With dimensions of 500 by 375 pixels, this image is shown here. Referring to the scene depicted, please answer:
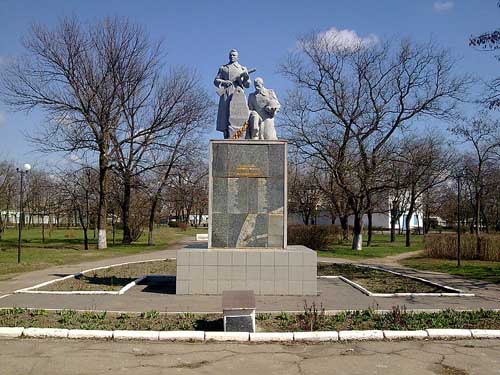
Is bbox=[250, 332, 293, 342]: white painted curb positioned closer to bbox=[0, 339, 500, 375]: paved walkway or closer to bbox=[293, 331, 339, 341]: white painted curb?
bbox=[293, 331, 339, 341]: white painted curb

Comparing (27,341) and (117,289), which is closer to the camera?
(27,341)

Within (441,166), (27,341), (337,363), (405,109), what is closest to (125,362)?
(27,341)

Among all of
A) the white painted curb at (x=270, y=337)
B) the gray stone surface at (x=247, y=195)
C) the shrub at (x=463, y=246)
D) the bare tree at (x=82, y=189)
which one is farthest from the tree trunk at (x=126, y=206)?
the white painted curb at (x=270, y=337)

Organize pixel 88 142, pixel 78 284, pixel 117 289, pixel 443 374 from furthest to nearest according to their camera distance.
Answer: pixel 88 142, pixel 78 284, pixel 117 289, pixel 443 374

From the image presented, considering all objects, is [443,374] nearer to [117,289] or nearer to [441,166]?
[117,289]

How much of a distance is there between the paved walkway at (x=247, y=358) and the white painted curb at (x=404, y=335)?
18cm

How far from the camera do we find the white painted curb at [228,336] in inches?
283

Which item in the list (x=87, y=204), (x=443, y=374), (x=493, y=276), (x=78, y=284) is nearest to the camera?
(x=443, y=374)

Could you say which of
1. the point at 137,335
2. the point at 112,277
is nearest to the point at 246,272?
the point at 137,335

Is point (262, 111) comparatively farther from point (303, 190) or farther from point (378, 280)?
point (303, 190)

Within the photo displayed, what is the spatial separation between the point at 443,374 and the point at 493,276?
12.6 m

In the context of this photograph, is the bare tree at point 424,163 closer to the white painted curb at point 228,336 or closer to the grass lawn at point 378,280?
the grass lawn at point 378,280

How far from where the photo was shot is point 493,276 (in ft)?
55.4

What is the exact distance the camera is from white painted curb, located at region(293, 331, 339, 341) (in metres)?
7.24
